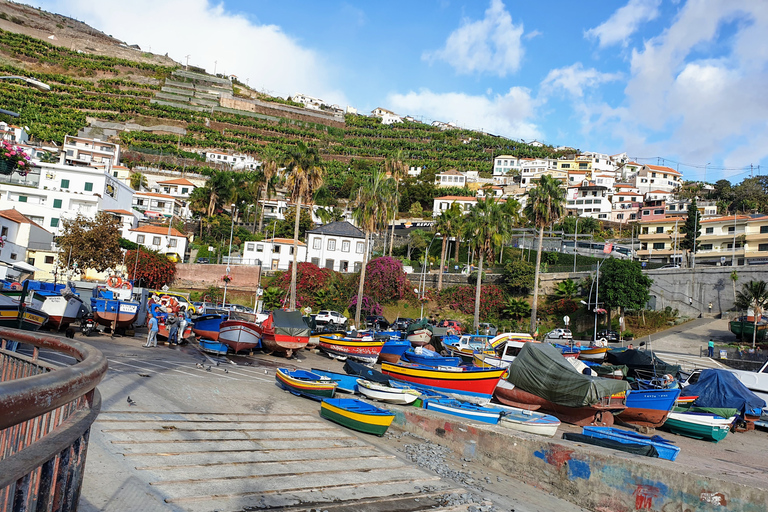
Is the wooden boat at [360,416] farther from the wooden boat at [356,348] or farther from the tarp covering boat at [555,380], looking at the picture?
the wooden boat at [356,348]

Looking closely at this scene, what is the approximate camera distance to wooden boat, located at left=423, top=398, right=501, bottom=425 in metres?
17.0

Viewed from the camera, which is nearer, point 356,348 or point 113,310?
point 113,310

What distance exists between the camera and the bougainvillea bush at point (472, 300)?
176 feet

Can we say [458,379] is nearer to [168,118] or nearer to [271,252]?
[271,252]

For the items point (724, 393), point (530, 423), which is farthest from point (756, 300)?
point (530, 423)

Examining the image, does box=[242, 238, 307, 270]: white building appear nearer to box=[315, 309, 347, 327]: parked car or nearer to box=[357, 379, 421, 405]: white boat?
box=[315, 309, 347, 327]: parked car

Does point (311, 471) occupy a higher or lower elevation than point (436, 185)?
lower

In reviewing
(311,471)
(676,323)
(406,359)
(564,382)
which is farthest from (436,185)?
(311,471)

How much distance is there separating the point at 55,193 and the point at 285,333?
4114 centimetres

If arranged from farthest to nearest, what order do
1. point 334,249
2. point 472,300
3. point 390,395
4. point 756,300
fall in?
point 334,249 → point 472,300 → point 756,300 → point 390,395

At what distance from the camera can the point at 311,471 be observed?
11.9 m

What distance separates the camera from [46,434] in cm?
310

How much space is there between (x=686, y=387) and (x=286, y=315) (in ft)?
67.1

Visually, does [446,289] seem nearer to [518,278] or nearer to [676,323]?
[518,278]
